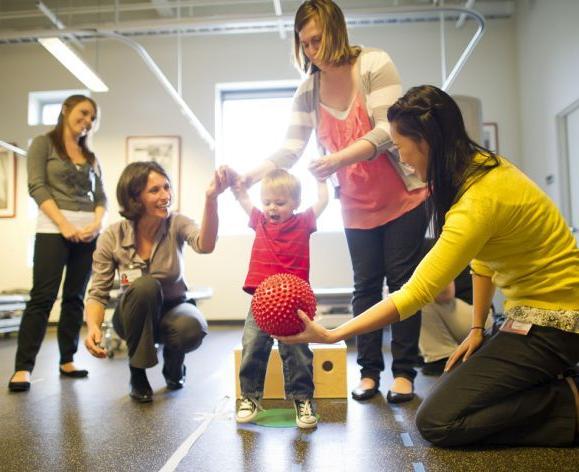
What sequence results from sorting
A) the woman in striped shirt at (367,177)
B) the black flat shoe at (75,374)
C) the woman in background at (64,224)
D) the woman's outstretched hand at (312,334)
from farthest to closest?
1. the black flat shoe at (75,374)
2. the woman in background at (64,224)
3. the woman in striped shirt at (367,177)
4. the woman's outstretched hand at (312,334)

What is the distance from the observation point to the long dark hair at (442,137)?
147 cm

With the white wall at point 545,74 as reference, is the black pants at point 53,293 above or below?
below

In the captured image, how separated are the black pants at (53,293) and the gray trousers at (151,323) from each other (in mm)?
542

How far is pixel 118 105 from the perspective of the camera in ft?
21.6

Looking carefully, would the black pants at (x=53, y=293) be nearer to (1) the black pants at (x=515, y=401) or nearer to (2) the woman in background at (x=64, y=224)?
(2) the woman in background at (x=64, y=224)

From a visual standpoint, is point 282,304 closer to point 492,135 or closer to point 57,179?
point 57,179

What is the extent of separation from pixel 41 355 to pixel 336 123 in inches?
111

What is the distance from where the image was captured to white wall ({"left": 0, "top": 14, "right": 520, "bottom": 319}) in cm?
627

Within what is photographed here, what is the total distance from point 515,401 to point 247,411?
885 millimetres

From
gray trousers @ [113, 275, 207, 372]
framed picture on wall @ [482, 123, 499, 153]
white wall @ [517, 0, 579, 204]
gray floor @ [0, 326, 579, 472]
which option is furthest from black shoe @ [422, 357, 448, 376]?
framed picture on wall @ [482, 123, 499, 153]

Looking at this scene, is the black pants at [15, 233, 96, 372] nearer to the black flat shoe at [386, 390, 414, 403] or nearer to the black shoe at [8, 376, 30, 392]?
the black shoe at [8, 376, 30, 392]

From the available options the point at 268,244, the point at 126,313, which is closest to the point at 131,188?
the point at 126,313

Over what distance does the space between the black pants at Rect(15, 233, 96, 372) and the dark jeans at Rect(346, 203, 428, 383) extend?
4.92 feet

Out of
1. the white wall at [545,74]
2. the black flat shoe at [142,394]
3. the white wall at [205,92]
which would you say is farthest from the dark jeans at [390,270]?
the white wall at [205,92]
